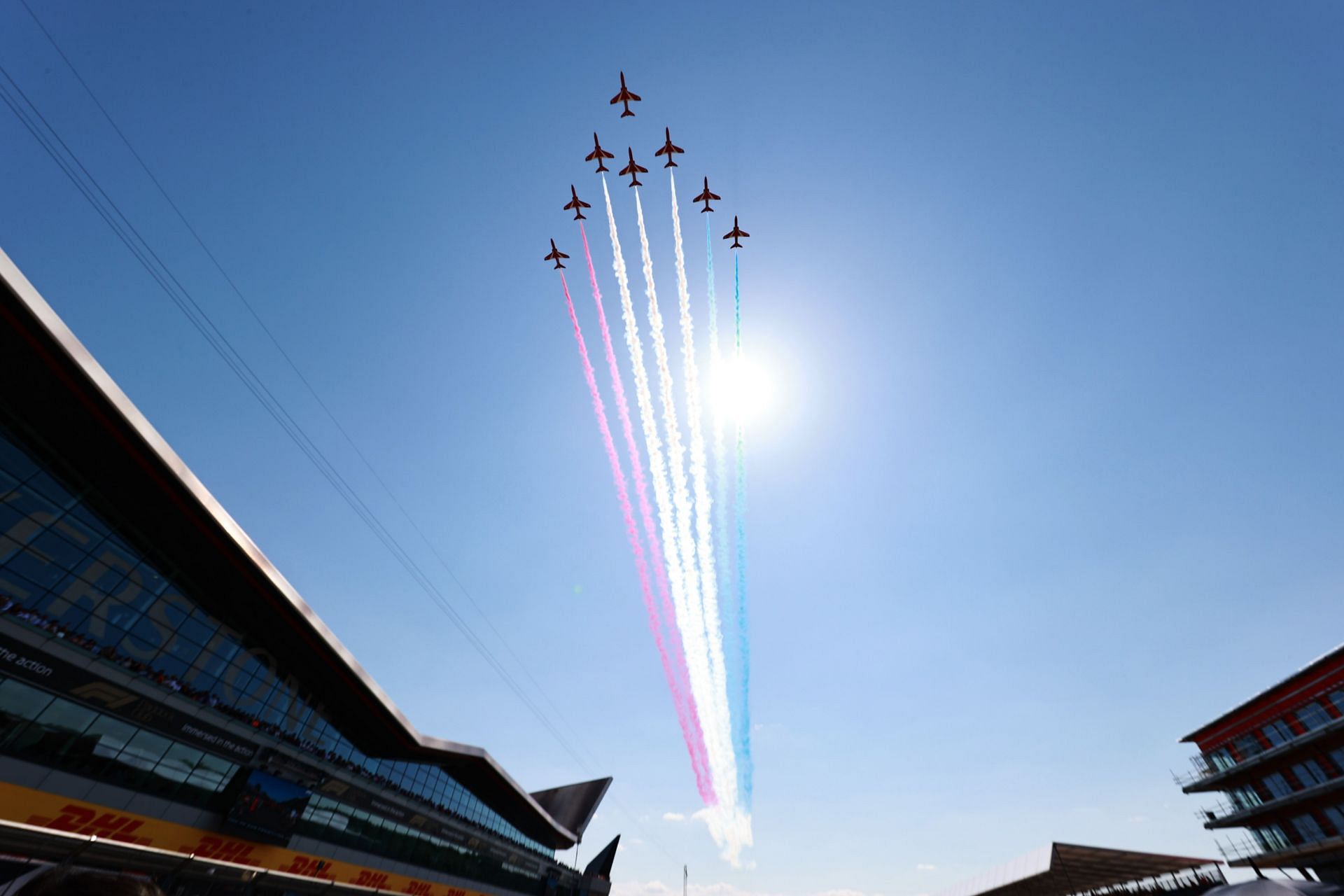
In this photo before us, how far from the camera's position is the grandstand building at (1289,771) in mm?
39781

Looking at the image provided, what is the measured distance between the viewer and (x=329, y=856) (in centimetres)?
3744

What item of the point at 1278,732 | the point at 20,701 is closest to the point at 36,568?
the point at 20,701

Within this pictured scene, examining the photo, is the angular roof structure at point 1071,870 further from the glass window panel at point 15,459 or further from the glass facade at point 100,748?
the glass window panel at point 15,459

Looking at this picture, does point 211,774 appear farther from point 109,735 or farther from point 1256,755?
point 1256,755

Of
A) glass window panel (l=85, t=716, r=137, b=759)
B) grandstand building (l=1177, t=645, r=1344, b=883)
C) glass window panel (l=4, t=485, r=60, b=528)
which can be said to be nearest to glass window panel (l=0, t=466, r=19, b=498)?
glass window panel (l=4, t=485, r=60, b=528)

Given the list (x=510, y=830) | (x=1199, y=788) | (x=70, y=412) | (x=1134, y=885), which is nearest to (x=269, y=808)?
(x=70, y=412)

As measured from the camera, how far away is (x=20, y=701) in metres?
22.5

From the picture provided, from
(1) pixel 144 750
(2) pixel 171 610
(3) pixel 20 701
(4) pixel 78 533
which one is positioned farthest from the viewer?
(2) pixel 171 610

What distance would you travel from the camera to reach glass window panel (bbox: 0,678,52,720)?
72.1ft

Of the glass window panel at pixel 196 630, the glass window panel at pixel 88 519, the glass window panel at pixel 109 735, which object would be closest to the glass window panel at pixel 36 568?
the glass window panel at pixel 88 519

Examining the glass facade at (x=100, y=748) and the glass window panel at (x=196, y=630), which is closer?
the glass facade at (x=100, y=748)

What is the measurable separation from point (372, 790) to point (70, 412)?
1206 inches

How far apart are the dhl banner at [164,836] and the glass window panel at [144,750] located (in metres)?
1.82

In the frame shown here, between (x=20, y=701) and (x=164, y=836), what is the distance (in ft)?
31.9
